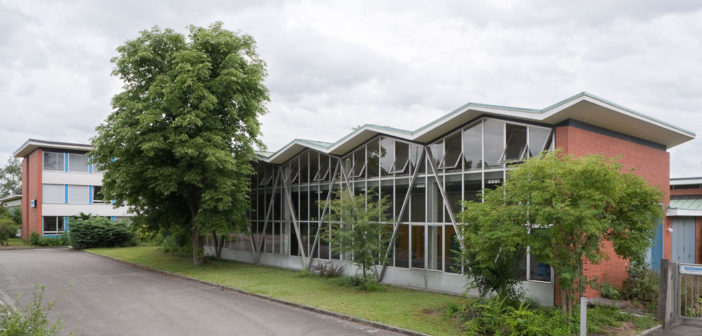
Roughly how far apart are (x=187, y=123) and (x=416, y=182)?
1043 cm

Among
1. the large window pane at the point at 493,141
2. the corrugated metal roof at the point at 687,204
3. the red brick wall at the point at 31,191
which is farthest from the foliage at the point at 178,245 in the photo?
the corrugated metal roof at the point at 687,204

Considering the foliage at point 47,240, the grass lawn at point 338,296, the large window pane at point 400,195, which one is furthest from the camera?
the foliage at point 47,240

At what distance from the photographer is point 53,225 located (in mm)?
42781

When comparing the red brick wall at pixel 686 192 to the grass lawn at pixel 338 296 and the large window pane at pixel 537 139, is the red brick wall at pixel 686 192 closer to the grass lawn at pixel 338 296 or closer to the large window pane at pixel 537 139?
the large window pane at pixel 537 139

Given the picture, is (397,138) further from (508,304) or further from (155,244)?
(155,244)

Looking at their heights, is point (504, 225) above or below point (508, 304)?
above

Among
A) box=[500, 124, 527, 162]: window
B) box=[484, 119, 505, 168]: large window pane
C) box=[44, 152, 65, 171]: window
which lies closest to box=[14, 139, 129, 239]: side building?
box=[44, 152, 65, 171]: window

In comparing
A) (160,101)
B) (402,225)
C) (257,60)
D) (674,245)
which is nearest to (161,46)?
(160,101)

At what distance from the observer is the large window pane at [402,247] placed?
1755 centimetres

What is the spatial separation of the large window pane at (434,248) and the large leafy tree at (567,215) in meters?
4.67

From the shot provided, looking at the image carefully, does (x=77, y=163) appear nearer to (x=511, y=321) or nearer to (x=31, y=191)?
(x=31, y=191)

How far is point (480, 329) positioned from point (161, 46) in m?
19.2

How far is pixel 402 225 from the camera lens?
58.1 feet

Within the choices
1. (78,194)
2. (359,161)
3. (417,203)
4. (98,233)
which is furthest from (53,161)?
(417,203)
